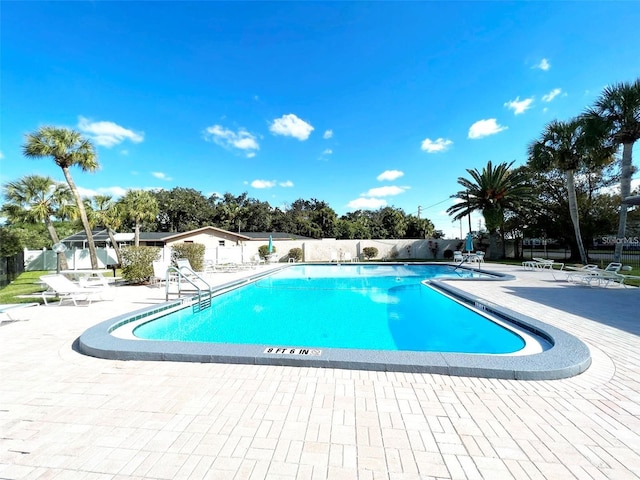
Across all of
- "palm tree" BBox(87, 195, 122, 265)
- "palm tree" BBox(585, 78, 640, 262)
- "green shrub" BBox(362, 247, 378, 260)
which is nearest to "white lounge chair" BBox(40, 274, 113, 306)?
"palm tree" BBox(87, 195, 122, 265)

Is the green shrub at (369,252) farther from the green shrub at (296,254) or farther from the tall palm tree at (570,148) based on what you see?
the tall palm tree at (570,148)

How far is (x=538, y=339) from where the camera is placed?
4.70m

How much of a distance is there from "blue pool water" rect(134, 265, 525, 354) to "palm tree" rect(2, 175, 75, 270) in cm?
1477

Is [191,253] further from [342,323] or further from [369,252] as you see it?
[369,252]

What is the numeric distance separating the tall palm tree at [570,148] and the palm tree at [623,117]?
0.70 meters

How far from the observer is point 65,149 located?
15.2 meters

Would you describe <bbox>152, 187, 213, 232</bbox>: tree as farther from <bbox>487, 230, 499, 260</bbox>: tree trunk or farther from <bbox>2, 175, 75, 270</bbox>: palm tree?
<bbox>487, 230, 499, 260</bbox>: tree trunk

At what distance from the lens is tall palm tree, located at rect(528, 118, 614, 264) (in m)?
15.4

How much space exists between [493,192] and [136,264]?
25.9 m

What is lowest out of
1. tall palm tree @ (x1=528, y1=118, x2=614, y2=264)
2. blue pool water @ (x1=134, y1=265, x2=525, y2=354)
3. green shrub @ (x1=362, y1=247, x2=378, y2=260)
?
blue pool water @ (x1=134, y1=265, x2=525, y2=354)

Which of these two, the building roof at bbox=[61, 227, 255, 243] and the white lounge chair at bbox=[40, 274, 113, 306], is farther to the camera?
the building roof at bbox=[61, 227, 255, 243]

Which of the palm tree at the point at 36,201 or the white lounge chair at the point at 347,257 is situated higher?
the palm tree at the point at 36,201

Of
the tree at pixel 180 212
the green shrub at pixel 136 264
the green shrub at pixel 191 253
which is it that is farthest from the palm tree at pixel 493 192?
the tree at pixel 180 212

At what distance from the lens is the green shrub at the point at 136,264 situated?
1141cm
